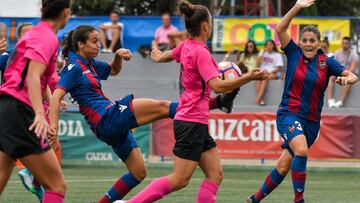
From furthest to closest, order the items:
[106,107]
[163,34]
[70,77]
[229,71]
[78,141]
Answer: [163,34] < [78,141] < [229,71] < [106,107] < [70,77]

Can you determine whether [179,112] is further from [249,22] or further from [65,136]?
[249,22]

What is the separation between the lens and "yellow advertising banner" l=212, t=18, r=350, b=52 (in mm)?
20922

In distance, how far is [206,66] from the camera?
27.9 feet

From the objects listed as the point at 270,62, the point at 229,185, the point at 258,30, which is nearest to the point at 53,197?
the point at 229,185

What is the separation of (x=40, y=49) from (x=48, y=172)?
95 cm

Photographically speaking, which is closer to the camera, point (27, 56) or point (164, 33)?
point (27, 56)

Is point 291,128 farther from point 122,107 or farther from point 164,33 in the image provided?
point 164,33

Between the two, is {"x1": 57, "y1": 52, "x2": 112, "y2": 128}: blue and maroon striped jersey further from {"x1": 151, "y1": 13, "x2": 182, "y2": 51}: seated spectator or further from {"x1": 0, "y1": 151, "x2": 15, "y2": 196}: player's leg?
{"x1": 151, "y1": 13, "x2": 182, "y2": 51}: seated spectator

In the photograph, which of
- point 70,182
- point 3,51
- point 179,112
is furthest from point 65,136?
point 179,112

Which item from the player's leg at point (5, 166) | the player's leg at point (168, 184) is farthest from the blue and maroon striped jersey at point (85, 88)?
the player's leg at point (5, 166)

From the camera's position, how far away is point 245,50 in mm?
20031

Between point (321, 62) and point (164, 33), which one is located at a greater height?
point (321, 62)

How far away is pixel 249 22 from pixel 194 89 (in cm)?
1273

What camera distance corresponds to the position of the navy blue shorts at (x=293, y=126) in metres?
10.4
